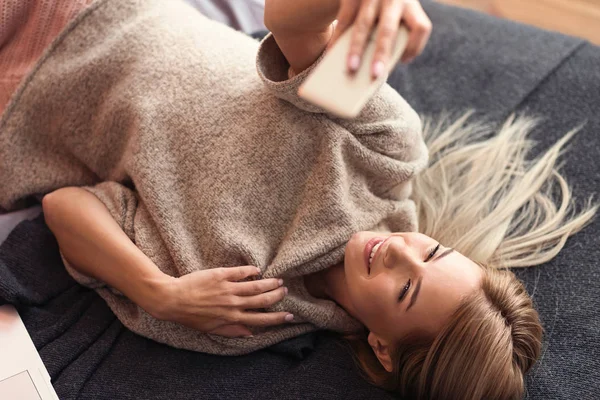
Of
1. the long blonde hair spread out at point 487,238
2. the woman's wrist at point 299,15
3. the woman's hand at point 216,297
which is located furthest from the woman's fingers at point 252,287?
the woman's wrist at point 299,15

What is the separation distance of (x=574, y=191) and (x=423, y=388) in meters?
0.54

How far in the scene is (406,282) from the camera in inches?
35.6

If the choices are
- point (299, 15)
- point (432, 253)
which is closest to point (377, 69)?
point (299, 15)

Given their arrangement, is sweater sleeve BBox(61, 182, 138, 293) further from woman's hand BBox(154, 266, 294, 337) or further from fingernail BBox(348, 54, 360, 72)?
fingernail BBox(348, 54, 360, 72)

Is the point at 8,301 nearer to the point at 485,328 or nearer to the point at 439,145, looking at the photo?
the point at 485,328

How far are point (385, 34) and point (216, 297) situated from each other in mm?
479

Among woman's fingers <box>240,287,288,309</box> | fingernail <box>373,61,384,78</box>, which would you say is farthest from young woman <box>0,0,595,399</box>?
fingernail <box>373,61,384,78</box>

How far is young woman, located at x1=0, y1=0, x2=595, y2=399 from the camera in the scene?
912mm

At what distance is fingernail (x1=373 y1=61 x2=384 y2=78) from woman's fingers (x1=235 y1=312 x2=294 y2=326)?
47 centimetres

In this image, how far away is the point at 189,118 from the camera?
1015 mm

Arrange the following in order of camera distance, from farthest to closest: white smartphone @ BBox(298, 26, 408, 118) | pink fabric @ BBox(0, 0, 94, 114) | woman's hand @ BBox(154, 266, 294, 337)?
pink fabric @ BBox(0, 0, 94, 114), woman's hand @ BBox(154, 266, 294, 337), white smartphone @ BBox(298, 26, 408, 118)

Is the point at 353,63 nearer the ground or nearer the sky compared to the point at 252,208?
nearer the sky

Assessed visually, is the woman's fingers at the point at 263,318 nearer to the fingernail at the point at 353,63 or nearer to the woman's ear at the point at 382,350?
the woman's ear at the point at 382,350

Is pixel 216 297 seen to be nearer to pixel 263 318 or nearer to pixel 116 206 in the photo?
pixel 263 318
